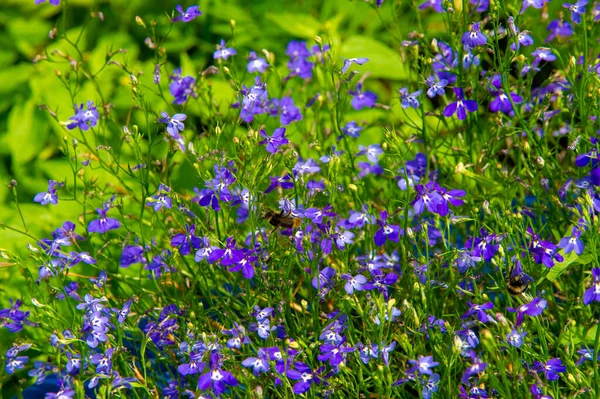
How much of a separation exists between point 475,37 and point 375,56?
5.56 feet

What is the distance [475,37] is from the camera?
2.16 m

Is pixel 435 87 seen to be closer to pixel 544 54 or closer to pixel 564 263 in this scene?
pixel 544 54

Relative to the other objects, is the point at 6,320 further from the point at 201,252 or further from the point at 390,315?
the point at 390,315

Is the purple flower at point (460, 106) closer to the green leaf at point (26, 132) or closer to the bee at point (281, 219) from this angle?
the bee at point (281, 219)

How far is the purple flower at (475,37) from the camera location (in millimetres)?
2141

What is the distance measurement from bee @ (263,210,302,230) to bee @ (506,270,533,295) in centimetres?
59

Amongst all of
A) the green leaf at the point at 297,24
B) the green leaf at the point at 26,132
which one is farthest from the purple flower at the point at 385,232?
the green leaf at the point at 26,132

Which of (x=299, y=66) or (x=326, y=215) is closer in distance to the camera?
(x=326, y=215)

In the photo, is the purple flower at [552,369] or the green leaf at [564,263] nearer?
the purple flower at [552,369]

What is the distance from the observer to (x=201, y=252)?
6.60 feet

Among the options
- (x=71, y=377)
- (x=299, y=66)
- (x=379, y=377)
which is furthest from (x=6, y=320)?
(x=299, y=66)

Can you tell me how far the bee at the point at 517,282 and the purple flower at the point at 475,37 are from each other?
0.66 m

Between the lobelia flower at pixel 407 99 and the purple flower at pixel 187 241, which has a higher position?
the lobelia flower at pixel 407 99

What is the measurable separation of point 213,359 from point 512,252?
35.7 inches
